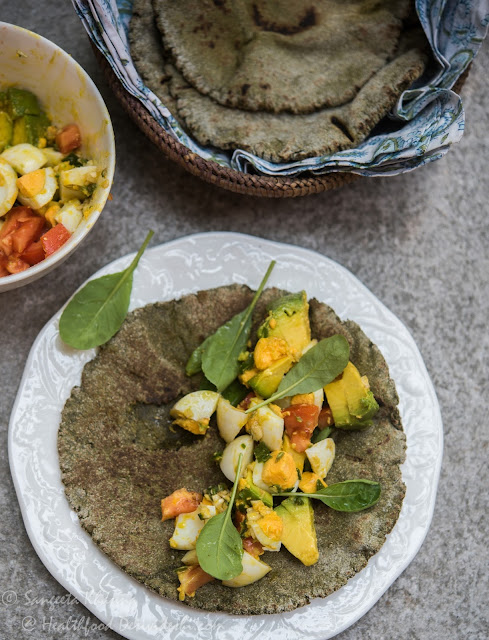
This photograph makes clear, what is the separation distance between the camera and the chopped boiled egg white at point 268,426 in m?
1.32

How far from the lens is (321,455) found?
1.36 meters

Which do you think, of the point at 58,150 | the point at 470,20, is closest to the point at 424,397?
the point at 470,20

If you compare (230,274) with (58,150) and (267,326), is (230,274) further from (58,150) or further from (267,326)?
(58,150)

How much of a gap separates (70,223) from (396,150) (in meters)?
0.72

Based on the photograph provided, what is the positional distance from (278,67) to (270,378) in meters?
0.71

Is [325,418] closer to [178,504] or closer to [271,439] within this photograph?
[271,439]

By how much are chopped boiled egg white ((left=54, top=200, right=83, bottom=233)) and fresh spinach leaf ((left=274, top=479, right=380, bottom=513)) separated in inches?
27.5

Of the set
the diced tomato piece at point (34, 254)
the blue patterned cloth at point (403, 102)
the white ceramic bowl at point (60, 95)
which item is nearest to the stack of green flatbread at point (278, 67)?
the blue patterned cloth at point (403, 102)

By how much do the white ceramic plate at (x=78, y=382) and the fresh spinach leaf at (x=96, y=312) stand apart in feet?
0.15

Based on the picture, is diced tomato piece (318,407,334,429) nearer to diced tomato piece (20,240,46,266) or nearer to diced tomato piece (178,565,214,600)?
diced tomato piece (178,565,214,600)

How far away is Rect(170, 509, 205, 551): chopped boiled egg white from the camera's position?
4.33 feet

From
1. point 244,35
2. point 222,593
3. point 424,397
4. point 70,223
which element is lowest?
point 222,593

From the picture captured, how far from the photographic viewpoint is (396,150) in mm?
1422

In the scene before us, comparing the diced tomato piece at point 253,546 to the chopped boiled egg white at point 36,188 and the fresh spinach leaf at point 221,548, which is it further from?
the chopped boiled egg white at point 36,188
